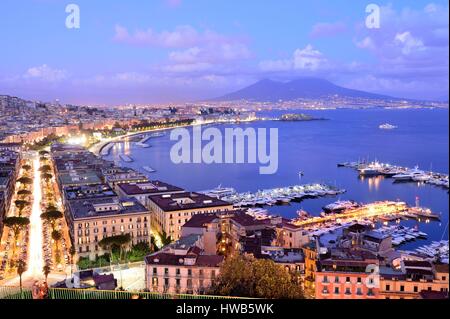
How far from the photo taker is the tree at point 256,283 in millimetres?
3223

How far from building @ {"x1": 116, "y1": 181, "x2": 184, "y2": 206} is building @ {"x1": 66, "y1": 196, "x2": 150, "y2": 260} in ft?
4.38

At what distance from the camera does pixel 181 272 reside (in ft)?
14.9

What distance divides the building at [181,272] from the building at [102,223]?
2008 mm

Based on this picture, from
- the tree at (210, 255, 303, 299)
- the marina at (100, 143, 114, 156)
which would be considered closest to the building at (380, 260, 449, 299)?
the tree at (210, 255, 303, 299)

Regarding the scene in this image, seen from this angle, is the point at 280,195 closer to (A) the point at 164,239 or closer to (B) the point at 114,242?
(A) the point at 164,239

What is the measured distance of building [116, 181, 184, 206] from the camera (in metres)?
8.71

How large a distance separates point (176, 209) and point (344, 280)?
143 inches

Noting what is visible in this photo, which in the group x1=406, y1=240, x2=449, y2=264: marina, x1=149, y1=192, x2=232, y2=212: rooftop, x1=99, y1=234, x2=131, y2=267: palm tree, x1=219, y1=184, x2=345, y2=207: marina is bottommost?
x1=406, y1=240, x2=449, y2=264: marina

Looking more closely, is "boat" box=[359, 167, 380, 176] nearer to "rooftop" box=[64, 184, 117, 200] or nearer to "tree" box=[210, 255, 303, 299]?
"rooftop" box=[64, 184, 117, 200]

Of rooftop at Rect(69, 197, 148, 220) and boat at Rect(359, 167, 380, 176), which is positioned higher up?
rooftop at Rect(69, 197, 148, 220)

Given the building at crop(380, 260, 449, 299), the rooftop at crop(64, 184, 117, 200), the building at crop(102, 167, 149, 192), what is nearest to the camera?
the building at crop(380, 260, 449, 299)

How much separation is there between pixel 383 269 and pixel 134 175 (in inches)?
294

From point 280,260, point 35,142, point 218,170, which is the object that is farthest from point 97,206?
point 35,142

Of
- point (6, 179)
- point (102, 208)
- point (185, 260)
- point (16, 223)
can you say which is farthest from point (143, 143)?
point (185, 260)
